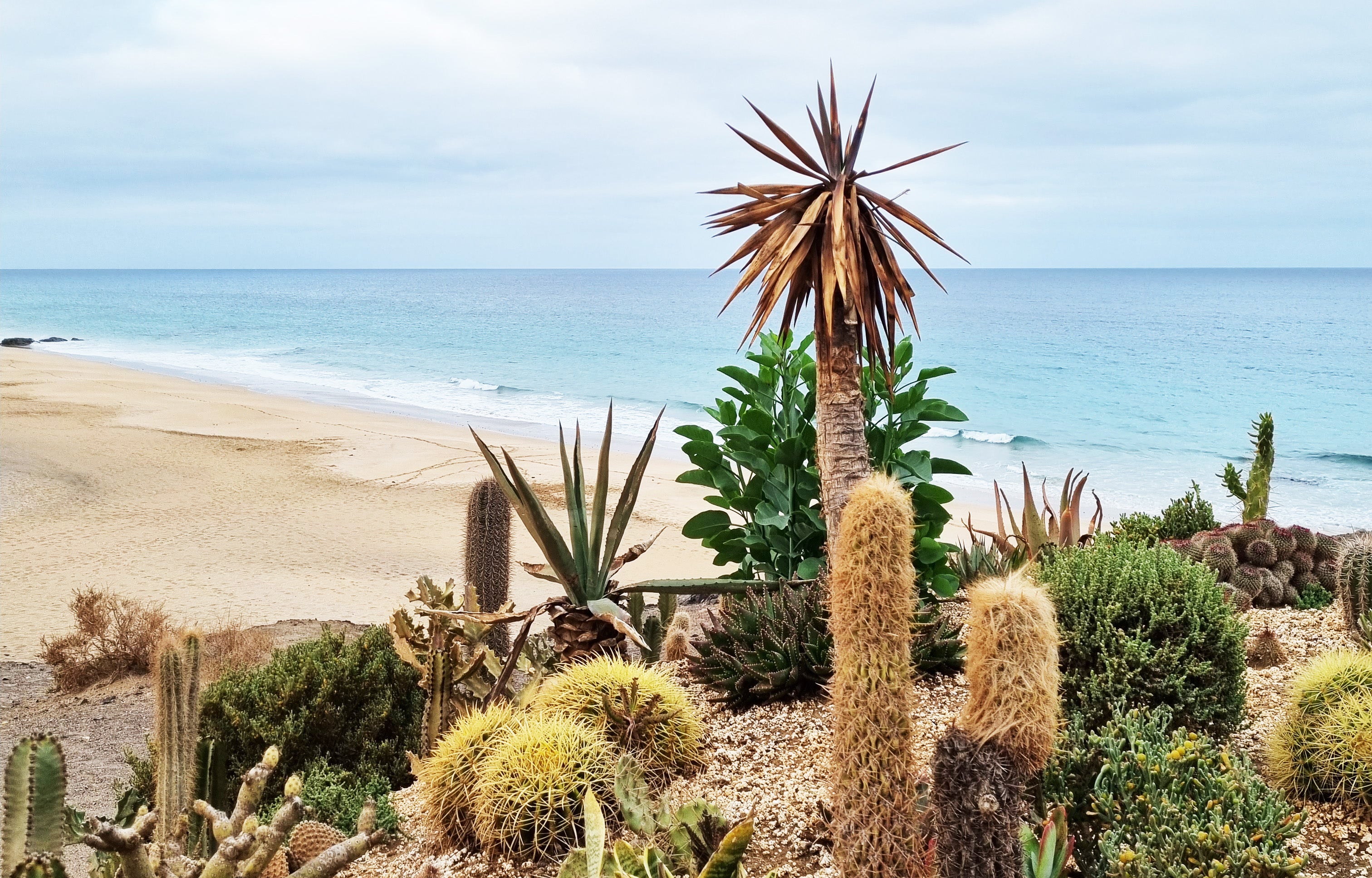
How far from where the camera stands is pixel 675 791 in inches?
187

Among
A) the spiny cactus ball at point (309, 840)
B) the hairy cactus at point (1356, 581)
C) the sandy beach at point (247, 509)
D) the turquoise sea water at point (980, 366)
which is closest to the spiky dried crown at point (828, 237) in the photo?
the spiny cactus ball at point (309, 840)

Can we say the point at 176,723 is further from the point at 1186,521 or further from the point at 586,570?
the point at 1186,521

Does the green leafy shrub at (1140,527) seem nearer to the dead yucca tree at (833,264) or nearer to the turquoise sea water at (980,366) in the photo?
the dead yucca tree at (833,264)

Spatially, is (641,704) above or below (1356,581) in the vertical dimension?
below

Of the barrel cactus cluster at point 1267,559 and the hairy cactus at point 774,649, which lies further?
the barrel cactus cluster at point 1267,559

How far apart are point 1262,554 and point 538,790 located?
6.66 m

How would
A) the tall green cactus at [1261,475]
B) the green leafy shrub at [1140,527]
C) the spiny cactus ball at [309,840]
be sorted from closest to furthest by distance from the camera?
1. the spiny cactus ball at [309,840]
2. the green leafy shrub at [1140,527]
3. the tall green cactus at [1261,475]

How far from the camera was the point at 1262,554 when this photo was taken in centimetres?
809

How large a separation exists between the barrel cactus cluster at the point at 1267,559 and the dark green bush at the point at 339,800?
20.0 ft

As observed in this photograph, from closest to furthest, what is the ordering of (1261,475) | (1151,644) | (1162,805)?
(1162,805)
(1151,644)
(1261,475)

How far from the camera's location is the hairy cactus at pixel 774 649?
5.48m

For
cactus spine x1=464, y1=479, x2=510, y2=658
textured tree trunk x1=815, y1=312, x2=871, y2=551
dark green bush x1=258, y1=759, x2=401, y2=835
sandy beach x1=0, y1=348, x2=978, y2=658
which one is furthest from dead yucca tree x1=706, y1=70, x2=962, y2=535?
sandy beach x1=0, y1=348, x2=978, y2=658

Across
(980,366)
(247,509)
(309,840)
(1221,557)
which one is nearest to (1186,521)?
(1221,557)

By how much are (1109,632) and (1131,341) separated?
6821 centimetres
